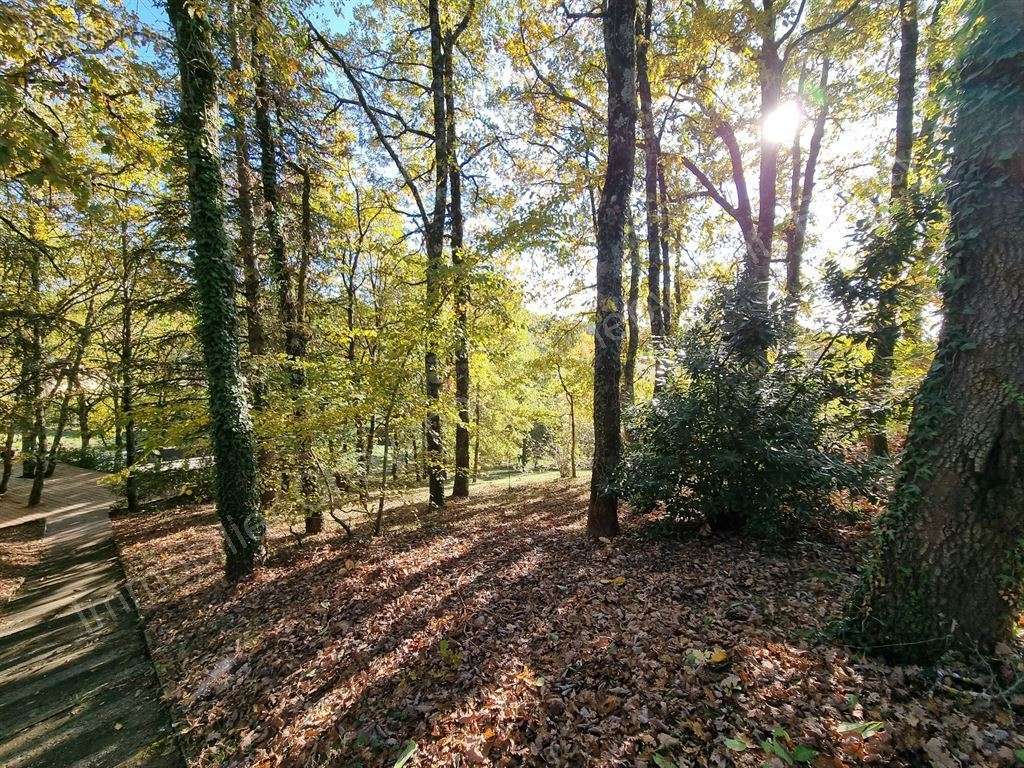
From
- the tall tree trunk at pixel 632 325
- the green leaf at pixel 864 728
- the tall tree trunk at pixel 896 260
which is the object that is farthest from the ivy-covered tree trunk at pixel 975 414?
the tall tree trunk at pixel 632 325

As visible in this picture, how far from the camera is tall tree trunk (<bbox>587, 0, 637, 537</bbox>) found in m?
5.48

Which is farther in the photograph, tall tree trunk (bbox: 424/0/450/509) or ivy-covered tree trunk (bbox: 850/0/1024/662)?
tall tree trunk (bbox: 424/0/450/509)

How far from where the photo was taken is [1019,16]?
2357 mm

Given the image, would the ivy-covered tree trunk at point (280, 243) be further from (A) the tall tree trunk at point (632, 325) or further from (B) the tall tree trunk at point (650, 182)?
(A) the tall tree trunk at point (632, 325)

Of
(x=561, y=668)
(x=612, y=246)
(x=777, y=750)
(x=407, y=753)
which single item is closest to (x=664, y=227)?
(x=612, y=246)

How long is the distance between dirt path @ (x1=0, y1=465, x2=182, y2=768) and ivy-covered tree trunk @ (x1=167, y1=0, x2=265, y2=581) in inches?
67.6

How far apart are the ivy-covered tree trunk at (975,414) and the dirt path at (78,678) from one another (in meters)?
6.22

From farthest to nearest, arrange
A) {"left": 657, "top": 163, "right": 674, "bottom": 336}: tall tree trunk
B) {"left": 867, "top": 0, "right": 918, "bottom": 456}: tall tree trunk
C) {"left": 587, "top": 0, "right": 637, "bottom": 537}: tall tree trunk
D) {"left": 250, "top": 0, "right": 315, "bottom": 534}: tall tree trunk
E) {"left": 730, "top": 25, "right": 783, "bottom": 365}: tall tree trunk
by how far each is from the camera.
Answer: {"left": 657, "top": 163, "right": 674, "bottom": 336}: tall tree trunk
{"left": 250, "top": 0, "right": 315, "bottom": 534}: tall tree trunk
{"left": 730, "top": 25, "right": 783, "bottom": 365}: tall tree trunk
{"left": 587, "top": 0, "right": 637, "bottom": 537}: tall tree trunk
{"left": 867, "top": 0, "right": 918, "bottom": 456}: tall tree trunk

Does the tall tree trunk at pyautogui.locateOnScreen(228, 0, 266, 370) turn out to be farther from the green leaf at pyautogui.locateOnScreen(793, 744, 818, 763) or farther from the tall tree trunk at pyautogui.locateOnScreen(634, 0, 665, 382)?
the green leaf at pyautogui.locateOnScreen(793, 744, 818, 763)

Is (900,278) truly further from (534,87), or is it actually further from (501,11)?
(501,11)

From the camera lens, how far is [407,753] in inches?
113

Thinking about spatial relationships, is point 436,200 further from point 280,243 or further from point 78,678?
point 78,678

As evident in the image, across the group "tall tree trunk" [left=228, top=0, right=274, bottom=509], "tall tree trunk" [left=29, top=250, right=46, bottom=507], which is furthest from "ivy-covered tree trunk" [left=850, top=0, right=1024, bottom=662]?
"tall tree trunk" [left=29, top=250, right=46, bottom=507]

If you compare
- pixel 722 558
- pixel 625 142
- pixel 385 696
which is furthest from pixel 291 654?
pixel 625 142
